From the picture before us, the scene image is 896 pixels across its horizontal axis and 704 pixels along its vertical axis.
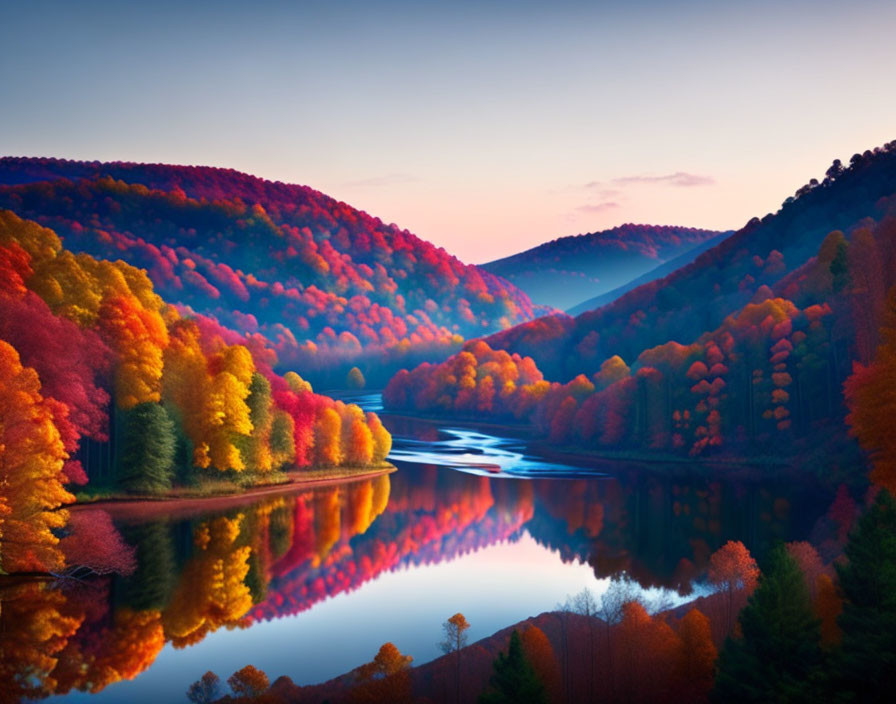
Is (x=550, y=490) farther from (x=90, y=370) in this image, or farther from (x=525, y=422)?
(x=525, y=422)

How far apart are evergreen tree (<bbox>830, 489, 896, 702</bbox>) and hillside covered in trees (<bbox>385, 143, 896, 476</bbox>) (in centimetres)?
2783

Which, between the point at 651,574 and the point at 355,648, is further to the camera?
the point at 651,574

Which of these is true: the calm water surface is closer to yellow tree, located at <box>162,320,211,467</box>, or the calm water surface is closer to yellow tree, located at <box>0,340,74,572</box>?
yellow tree, located at <box>0,340,74,572</box>

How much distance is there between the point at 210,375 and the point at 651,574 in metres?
38.4

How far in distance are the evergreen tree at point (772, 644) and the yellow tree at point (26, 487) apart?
3343 centimetres

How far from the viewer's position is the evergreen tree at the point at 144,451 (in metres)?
63.8

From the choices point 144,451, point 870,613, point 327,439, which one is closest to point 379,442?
point 327,439

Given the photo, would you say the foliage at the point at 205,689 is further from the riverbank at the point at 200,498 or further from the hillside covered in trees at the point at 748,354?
the hillside covered in trees at the point at 748,354

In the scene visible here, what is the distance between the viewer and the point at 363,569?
2126 inches

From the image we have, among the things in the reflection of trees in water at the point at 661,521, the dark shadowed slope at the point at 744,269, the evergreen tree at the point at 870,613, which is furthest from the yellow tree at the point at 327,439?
the dark shadowed slope at the point at 744,269

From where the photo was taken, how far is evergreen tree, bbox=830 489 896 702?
22.3m

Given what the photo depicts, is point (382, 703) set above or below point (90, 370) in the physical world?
below

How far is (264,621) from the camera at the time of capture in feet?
144

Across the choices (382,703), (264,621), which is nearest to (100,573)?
(264,621)
